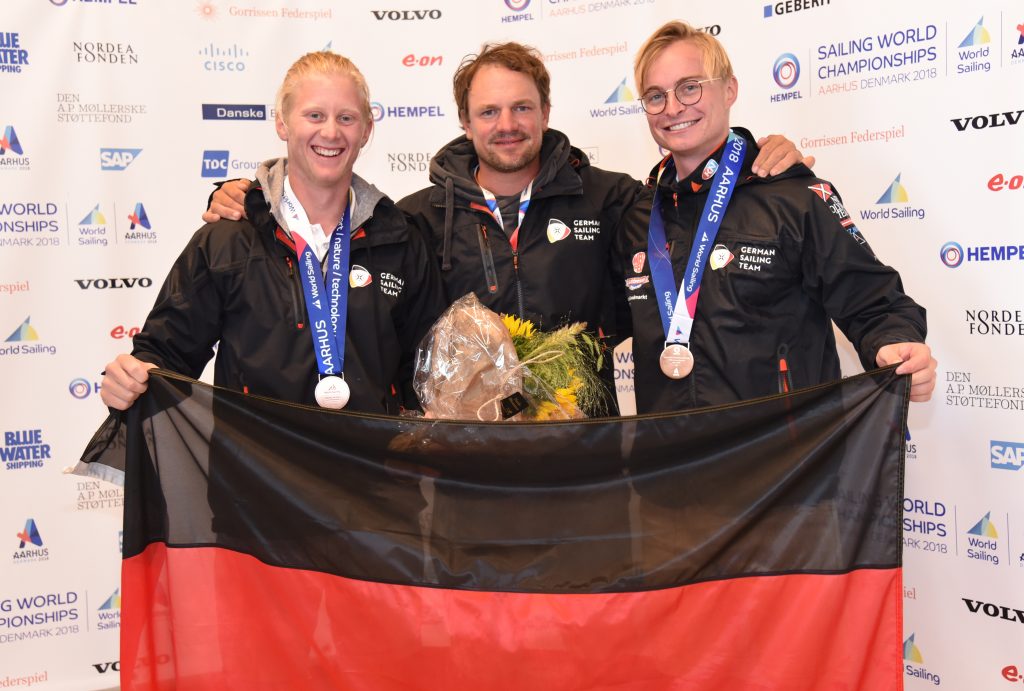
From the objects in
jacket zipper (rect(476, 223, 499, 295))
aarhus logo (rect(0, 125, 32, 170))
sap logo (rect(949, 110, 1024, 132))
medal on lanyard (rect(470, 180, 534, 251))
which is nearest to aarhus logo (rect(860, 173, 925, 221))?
sap logo (rect(949, 110, 1024, 132))

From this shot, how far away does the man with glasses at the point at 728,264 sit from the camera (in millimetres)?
2697

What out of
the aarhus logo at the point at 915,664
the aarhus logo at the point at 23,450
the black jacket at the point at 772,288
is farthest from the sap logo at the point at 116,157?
the aarhus logo at the point at 915,664

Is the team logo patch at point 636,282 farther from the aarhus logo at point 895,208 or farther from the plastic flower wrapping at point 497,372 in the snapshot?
the aarhus logo at point 895,208

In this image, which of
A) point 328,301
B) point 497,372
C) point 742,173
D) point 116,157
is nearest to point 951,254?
point 742,173

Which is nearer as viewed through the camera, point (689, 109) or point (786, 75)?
point (689, 109)

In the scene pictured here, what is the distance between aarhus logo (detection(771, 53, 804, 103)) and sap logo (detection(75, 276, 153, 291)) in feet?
10.8

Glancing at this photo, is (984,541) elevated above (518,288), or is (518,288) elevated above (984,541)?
(518,288)

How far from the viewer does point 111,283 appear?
4.46m

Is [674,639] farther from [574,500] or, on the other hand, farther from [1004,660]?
[1004,660]

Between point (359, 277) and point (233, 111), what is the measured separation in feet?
7.52

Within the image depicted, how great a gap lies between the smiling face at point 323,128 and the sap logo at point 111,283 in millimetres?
2064

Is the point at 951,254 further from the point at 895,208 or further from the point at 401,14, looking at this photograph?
the point at 401,14

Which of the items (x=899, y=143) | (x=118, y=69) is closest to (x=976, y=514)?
(x=899, y=143)

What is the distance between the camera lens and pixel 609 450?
7.15 feet
